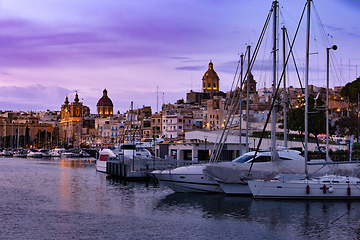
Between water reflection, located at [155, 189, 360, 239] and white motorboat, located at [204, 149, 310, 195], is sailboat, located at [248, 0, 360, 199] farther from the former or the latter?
white motorboat, located at [204, 149, 310, 195]

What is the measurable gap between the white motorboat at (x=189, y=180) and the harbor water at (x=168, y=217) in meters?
0.53

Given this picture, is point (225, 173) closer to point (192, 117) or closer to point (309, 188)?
point (309, 188)

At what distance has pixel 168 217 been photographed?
29484 millimetres

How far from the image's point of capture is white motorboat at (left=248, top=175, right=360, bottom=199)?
3247 centimetres

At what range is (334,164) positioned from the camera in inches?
1355

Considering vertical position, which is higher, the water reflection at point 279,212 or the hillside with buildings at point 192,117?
the hillside with buildings at point 192,117

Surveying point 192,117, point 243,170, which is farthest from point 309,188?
point 192,117

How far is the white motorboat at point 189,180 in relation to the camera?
3641 cm

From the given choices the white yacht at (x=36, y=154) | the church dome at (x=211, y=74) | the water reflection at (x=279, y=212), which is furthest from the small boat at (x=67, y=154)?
the water reflection at (x=279, y=212)

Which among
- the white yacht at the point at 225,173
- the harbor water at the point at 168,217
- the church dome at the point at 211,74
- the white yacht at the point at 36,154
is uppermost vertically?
the church dome at the point at 211,74

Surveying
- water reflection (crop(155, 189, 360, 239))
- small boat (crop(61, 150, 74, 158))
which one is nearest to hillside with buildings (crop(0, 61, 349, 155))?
small boat (crop(61, 150, 74, 158))

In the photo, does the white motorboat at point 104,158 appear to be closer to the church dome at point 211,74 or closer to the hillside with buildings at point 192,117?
the hillside with buildings at point 192,117

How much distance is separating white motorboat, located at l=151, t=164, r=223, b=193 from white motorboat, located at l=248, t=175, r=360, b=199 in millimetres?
4238

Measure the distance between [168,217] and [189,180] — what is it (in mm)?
7560
